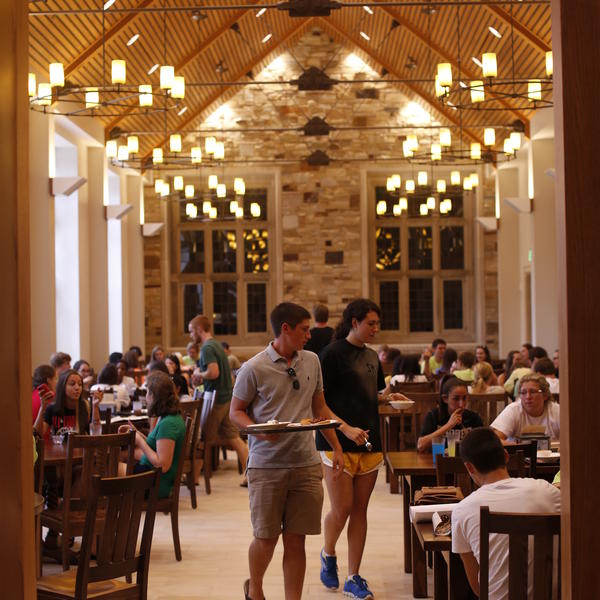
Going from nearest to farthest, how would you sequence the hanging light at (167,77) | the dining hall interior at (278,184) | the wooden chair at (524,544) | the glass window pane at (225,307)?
the wooden chair at (524,544)
the hanging light at (167,77)
the dining hall interior at (278,184)
the glass window pane at (225,307)

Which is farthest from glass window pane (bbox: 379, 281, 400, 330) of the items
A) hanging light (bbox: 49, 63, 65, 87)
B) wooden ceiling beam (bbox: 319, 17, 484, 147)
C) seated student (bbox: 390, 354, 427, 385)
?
hanging light (bbox: 49, 63, 65, 87)

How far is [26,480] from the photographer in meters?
2.90

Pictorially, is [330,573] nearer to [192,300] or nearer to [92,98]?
[92,98]

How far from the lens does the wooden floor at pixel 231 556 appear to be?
5.72 meters

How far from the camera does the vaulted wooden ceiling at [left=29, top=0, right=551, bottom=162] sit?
12148 mm

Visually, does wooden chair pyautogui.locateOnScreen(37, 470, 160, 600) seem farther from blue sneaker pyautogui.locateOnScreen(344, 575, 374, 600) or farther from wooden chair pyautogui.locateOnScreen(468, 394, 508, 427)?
wooden chair pyautogui.locateOnScreen(468, 394, 508, 427)

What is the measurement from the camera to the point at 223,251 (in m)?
19.9

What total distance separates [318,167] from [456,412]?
539 inches

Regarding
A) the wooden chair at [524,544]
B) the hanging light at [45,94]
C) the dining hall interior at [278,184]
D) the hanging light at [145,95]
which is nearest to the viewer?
the wooden chair at [524,544]

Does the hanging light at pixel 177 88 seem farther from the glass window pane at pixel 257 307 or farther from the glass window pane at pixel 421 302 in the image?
the glass window pane at pixel 421 302

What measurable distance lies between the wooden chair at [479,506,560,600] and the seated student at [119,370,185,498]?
10.9 feet

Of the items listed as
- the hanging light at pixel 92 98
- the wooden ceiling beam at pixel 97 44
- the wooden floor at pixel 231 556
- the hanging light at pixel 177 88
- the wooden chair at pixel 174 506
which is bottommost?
the wooden floor at pixel 231 556

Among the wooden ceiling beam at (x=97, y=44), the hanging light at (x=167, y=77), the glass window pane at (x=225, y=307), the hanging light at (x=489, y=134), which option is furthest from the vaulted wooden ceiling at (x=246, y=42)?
the glass window pane at (x=225, y=307)

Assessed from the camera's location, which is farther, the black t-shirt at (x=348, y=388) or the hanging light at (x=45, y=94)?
the hanging light at (x=45, y=94)
